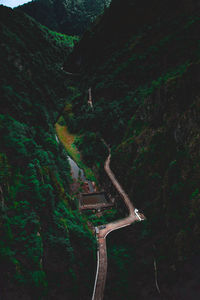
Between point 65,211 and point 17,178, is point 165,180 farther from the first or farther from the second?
point 17,178

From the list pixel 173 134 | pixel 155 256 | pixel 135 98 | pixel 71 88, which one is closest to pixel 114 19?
pixel 71 88

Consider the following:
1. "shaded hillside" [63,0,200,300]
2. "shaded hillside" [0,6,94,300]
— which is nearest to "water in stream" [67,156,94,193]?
"shaded hillside" [63,0,200,300]

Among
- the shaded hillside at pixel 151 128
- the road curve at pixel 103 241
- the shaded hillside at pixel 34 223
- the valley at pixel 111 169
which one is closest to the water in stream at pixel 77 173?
the valley at pixel 111 169

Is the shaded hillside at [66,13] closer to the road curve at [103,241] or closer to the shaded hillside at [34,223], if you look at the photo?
the shaded hillside at [34,223]

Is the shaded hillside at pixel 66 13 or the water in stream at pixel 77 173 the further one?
the shaded hillside at pixel 66 13

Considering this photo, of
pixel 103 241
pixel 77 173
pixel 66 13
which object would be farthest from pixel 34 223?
pixel 66 13

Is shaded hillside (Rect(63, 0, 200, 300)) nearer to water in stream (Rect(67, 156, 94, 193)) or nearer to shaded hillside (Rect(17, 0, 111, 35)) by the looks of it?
water in stream (Rect(67, 156, 94, 193))
